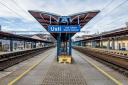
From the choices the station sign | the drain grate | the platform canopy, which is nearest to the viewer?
the drain grate

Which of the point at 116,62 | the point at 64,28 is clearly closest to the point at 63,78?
the point at 116,62

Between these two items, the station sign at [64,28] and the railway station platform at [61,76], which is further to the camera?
the station sign at [64,28]

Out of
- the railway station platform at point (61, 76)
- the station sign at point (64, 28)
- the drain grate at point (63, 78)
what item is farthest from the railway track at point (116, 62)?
the station sign at point (64, 28)

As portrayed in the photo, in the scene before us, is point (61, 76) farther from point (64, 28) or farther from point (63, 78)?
point (64, 28)

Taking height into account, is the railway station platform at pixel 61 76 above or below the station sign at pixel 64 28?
below

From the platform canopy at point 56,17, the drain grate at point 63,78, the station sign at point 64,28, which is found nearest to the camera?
the drain grate at point 63,78

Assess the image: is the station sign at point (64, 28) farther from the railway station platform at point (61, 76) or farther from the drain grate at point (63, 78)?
the drain grate at point (63, 78)

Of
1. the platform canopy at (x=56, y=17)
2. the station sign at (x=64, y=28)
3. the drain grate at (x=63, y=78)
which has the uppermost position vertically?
the platform canopy at (x=56, y=17)

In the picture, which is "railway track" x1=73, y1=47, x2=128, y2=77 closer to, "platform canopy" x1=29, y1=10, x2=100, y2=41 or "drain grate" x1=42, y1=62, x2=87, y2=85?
"drain grate" x1=42, y1=62, x2=87, y2=85

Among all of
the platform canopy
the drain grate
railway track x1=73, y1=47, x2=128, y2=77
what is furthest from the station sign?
the drain grate

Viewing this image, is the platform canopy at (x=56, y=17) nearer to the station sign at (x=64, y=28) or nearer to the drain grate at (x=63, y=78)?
the station sign at (x=64, y=28)

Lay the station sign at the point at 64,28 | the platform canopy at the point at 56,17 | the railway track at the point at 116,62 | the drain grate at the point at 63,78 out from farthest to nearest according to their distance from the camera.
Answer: the station sign at the point at 64,28, the platform canopy at the point at 56,17, the railway track at the point at 116,62, the drain grate at the point at 63,78

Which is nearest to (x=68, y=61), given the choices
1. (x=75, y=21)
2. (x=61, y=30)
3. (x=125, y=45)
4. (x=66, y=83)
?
(x=61, y=30)

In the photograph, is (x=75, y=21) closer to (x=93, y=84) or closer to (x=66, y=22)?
(x=66, y=22)
